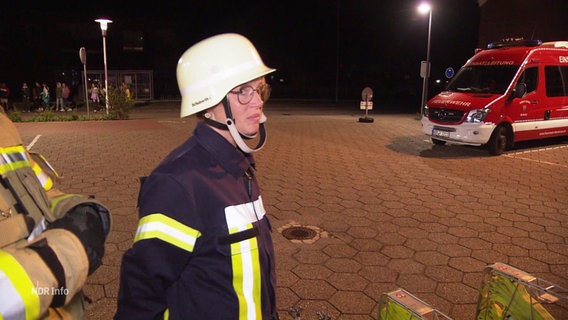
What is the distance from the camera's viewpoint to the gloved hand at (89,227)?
1627 mm

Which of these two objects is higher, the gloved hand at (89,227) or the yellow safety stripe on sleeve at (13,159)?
the yellow safety stripe on sleeve at (13,159)

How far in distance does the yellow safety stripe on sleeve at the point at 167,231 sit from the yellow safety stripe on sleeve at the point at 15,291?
0.41m

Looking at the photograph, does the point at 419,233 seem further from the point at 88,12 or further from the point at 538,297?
the point at 88,12

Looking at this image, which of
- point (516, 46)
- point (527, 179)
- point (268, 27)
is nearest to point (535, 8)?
point (516, 46)

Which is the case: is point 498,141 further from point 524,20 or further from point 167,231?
point 524,20

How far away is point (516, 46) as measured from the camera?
10766mm

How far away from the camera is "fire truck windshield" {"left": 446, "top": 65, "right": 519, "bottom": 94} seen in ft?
32.1

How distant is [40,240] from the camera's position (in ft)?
4.75

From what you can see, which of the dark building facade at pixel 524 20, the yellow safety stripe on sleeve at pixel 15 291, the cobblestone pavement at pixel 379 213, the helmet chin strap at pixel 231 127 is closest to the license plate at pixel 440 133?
the cobblestone pavement at pixel 379 213

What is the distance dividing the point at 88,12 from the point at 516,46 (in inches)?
1448

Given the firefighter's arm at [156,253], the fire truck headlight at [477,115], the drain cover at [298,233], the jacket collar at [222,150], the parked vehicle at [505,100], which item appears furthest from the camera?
the parked vehicle at [505,100]

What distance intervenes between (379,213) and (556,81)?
8121mm

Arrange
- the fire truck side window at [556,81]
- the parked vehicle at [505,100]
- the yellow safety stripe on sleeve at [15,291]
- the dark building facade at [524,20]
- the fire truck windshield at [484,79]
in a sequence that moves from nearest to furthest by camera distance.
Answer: the yellow safety stripe on sleeve at [15,291]
the parked vehicle at [505,100]
the fire truck windshield at [484,79]
the fire truck side window at [556,81]
the dark building facade at [524,20]

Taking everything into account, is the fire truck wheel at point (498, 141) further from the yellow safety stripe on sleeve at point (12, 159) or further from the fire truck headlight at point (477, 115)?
the yellow safety stripe on sleeve at point (12, 159)
